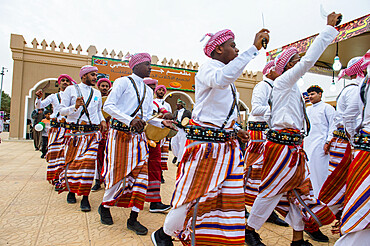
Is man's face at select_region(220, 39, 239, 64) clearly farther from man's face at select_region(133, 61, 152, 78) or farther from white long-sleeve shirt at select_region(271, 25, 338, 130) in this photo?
man's face at select_region(133, 61, 152, 78)

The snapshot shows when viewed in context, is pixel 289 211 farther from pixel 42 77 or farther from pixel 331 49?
pixel 42 77

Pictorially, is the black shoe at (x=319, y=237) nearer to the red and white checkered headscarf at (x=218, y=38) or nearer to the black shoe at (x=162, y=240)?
the black shoe at (x=162, y=240)

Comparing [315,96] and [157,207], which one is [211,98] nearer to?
[157,207]

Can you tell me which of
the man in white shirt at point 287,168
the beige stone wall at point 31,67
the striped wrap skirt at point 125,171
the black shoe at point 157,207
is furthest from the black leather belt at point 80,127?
the beige stone wall at point 31,67

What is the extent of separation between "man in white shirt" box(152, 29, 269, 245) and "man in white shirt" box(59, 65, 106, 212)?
1.96 m

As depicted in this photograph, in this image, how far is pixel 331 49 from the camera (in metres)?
11.2

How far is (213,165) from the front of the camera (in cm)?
218

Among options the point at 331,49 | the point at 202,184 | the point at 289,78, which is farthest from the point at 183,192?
the point at 331,49

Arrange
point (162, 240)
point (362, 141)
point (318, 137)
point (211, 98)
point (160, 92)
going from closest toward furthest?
point (362, 141) < point (211, 98) < point (162, 240) < point (318, 137) < point (160, 92)

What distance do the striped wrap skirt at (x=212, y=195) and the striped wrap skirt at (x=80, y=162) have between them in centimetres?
202

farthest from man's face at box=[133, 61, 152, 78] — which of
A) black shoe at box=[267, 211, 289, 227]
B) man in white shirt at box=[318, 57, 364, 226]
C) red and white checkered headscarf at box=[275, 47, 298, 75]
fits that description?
black shoe at box=[267, 211, 289, 227]

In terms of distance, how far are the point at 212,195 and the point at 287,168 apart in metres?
0.95

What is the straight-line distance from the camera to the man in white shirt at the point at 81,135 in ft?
12.5

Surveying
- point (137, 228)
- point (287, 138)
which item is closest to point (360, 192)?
point (287, 138)
